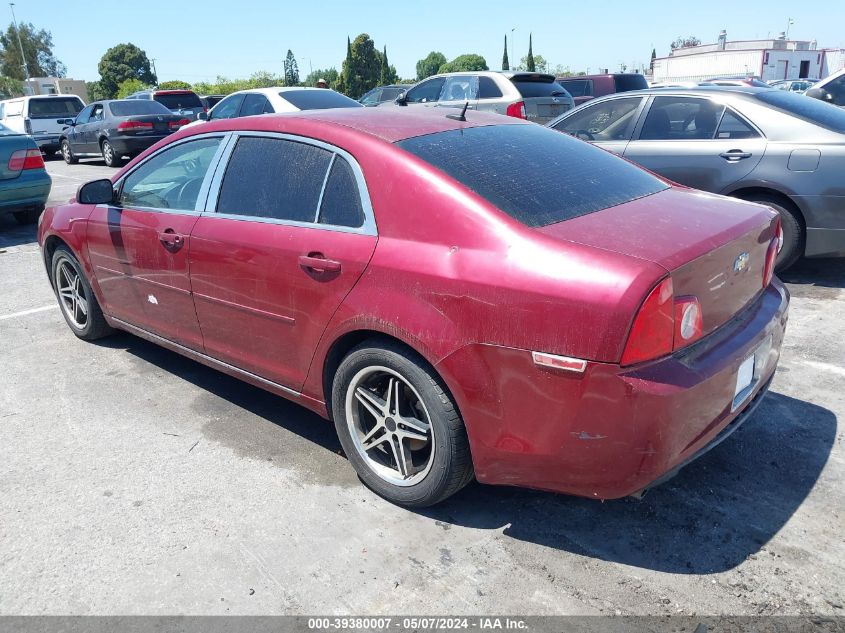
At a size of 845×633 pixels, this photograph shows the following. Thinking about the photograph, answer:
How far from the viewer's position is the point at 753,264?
2.81 meters

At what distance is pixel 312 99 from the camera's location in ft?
36.3

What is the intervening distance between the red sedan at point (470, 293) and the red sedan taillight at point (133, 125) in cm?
1334

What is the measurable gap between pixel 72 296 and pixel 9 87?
72.2 meters

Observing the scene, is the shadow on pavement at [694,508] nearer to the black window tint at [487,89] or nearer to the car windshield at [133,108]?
the black window tint at [487,89]

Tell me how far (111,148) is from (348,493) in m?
15.4

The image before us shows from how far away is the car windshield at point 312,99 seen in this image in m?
10.9

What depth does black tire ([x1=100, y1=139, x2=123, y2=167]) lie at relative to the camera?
15992 mm

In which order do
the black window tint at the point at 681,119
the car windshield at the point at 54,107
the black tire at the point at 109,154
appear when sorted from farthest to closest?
the car windshield at the point at 54,107 → the black tire at the point at 109,154 → the black window tint at the point at 681,119

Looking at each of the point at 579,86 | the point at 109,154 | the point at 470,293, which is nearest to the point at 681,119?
the point at 470,293

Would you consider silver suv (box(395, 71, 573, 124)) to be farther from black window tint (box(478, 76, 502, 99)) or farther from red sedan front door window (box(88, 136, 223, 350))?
red sedan front door window (box(88, 136, 223, 350))

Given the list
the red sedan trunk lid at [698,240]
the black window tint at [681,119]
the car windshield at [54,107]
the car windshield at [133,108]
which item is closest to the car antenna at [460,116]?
the red sedan trunk lid at [698,240]

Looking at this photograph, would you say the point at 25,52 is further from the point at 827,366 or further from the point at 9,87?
the point at 827,366

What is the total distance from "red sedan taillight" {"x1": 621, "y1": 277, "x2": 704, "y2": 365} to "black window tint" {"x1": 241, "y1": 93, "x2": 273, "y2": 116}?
982 cm

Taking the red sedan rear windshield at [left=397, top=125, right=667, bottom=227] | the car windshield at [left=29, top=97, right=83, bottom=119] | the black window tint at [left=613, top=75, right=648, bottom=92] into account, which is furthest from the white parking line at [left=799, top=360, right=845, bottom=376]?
the car windshield at [left=29, top=97, right=83, bottom=119]
